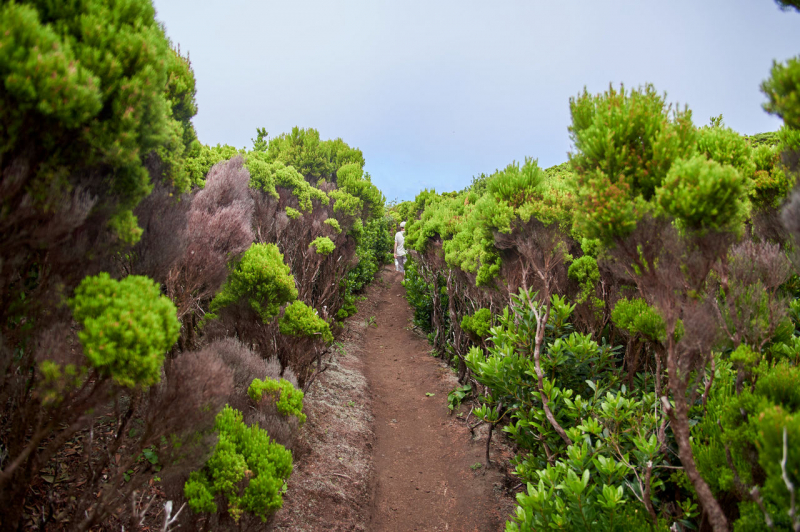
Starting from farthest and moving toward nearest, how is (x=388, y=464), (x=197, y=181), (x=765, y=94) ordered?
1. (x=388, y=464)
2. (x=197, y=181)
3. (x=765, y=94)

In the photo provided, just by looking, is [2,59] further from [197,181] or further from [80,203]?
[197,181]

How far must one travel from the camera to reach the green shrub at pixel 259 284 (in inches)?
186

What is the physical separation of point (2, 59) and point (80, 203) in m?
0.67

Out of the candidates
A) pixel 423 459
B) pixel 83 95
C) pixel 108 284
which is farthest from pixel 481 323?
pixel 83 95

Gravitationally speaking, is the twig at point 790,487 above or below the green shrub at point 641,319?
below

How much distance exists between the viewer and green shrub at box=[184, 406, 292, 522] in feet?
9.27

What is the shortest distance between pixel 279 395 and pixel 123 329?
7.85 feet

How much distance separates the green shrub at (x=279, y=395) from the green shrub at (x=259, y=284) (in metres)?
1.18

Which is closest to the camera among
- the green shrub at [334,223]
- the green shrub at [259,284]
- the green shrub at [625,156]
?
the green shrub at [625,156]

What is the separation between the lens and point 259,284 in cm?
484

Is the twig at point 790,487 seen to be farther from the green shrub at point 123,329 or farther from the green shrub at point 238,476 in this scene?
the green shrub at point 238,476

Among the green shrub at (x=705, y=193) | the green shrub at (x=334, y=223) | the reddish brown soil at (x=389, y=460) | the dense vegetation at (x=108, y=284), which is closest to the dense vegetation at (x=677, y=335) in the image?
the green shrub at (x=705, y=193)

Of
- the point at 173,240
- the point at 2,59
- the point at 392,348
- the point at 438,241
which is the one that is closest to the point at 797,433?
the point at 2,59

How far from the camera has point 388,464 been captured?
6062mm
